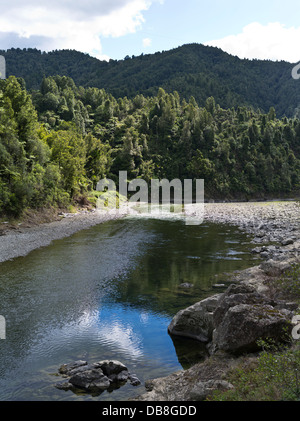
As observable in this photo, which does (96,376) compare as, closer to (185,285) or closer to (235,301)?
(235,301)

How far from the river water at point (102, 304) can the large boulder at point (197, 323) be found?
0.47 metres

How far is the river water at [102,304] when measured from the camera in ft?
41.7

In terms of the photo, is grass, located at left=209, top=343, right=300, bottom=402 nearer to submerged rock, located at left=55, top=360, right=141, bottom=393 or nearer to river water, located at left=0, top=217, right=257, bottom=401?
river water, located at left=0, top=217, right=257, bottom=401

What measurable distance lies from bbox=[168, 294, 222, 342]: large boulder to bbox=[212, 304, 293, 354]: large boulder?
248cm

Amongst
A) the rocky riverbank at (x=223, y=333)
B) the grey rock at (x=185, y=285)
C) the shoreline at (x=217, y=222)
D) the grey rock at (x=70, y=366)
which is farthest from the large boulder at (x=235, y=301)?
the grey rock at (x=185, y=285)

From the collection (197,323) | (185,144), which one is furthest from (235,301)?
(185,144)

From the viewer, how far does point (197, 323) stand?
15.1 metres

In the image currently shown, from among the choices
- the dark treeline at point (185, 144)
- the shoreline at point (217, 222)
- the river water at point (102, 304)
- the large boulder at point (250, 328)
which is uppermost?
the dark treeline at point (185, 144)

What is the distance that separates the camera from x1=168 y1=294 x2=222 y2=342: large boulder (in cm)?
1482

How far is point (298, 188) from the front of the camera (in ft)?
492

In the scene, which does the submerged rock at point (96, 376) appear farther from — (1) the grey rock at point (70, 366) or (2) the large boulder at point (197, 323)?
(2) the large boulder at point (197, 323)

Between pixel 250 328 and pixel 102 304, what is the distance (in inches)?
401

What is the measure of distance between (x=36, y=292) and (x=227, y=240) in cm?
2413

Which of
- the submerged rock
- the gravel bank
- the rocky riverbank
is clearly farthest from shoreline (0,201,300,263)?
the submerged rock
